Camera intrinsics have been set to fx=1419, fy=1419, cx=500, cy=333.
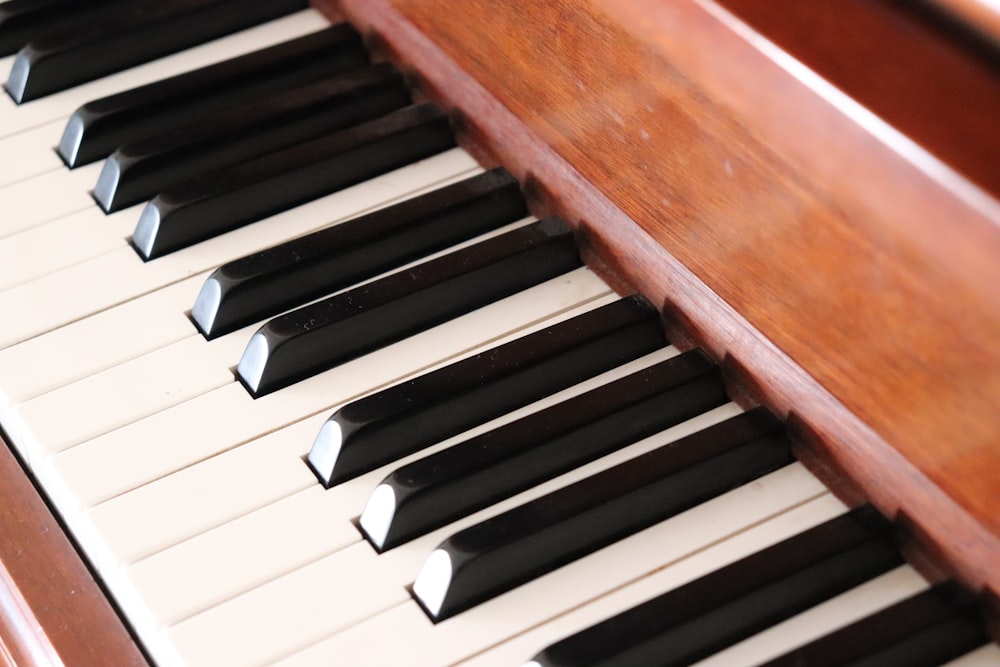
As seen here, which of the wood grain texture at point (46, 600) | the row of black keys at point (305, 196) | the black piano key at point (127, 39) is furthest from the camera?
the black piano key at point (127, 39)

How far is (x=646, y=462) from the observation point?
1384 mm

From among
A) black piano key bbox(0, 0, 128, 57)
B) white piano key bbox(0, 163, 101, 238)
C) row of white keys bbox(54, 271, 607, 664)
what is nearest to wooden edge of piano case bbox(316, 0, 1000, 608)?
row of white keys bbox(54, 271, 607, 664)

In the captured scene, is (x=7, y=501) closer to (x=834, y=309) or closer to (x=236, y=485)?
(x=236, y=485)

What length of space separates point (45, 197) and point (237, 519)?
0.59 meters

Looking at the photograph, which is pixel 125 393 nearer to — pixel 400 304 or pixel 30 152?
pixel 400 304

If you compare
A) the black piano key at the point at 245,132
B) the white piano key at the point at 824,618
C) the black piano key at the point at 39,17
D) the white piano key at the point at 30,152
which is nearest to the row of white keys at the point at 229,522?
the white piano key at the point at 824,618

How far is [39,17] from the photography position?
1989 mm

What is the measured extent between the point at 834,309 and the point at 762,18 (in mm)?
264

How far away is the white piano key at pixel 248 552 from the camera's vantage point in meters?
1.32

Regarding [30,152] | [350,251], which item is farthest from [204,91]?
[350,251]

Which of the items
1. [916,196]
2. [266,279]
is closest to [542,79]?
[266,279]

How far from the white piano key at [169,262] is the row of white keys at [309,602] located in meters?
0.42

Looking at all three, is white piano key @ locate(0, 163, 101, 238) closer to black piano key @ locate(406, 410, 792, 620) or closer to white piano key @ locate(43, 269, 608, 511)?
white piano key @ locate(43, 269, 608, 511)

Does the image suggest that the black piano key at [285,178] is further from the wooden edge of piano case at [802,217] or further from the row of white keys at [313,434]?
the row of white keys at [313,434]
